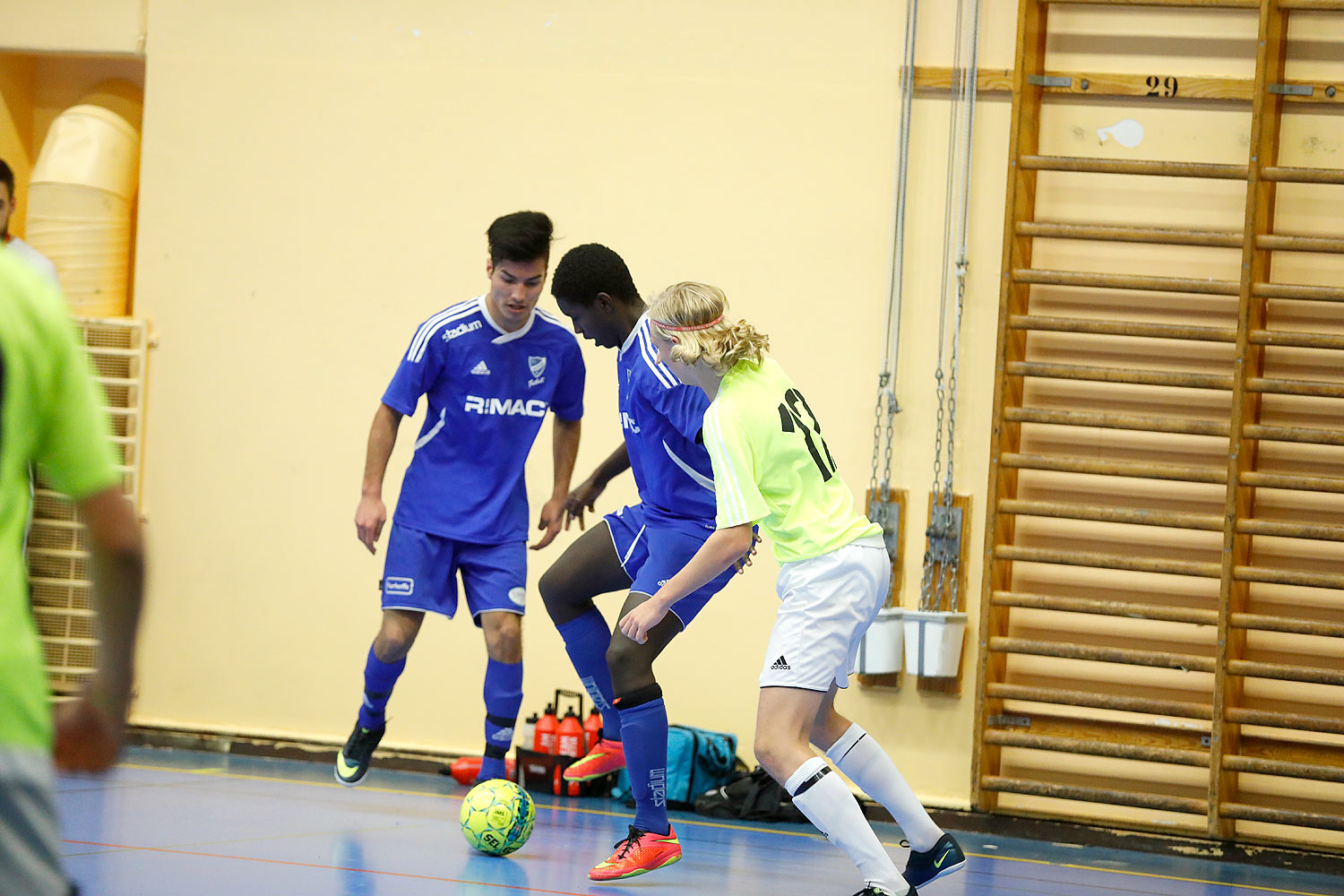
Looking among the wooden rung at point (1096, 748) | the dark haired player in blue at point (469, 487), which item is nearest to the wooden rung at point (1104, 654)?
the wooden rung at point (1096, 748)

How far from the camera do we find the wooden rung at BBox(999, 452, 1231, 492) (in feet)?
18.2

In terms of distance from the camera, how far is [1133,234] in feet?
18.6

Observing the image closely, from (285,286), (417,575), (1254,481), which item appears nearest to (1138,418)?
(1254,481)

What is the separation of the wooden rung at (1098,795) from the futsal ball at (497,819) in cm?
232

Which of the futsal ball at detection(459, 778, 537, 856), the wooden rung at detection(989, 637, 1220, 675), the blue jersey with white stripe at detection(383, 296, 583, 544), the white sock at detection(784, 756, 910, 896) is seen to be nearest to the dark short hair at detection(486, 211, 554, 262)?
the blue jersey with white stripe at detection(383, 296, 583, 544)

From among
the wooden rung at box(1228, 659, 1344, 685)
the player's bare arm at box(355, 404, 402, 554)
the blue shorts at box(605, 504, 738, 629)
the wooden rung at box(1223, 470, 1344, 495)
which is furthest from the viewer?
the wooden rung at box(1223, 470, 1344, 495)

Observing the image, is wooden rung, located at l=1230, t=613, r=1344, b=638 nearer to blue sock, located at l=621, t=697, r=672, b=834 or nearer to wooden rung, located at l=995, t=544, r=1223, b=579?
wooden rung, located at l=995, t=544, r=1223, b=579

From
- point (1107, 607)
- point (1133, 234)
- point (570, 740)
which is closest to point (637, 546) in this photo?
point (570, 740)

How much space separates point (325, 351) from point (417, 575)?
213 centimetres

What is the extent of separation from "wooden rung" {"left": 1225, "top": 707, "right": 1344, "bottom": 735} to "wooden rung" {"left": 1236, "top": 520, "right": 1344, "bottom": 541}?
2.31 feet

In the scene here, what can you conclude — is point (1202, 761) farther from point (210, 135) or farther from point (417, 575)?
point (210, 135)

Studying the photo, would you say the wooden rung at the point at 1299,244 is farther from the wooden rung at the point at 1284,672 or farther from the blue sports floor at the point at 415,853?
the blue sports floor at the point at 415,853

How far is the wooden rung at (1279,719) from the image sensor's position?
209 inches

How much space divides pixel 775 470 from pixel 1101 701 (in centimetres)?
281
